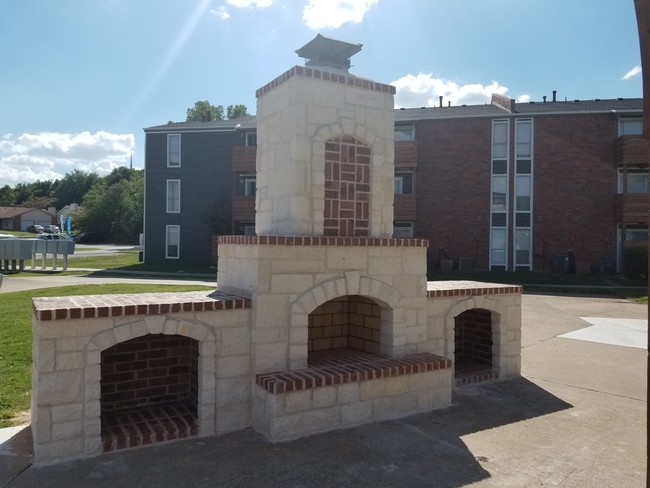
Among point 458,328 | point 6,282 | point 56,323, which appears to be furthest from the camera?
point 6,282

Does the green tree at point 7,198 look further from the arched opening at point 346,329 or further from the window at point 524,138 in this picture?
the arched opening at point 346,329

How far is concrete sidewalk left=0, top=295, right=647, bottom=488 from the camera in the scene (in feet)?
14.5

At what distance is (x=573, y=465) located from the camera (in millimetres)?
4812

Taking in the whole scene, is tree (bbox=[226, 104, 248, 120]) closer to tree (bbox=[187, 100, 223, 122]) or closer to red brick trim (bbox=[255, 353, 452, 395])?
tree (bbox=[187, 100, 223, 122])

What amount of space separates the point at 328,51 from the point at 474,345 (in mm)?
5636

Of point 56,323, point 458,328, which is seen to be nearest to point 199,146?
point 458,328

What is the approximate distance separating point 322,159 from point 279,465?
12.1ft

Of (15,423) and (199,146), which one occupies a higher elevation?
(199,146)

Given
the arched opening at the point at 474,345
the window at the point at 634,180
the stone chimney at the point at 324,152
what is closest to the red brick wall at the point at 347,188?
the stone chimney at the point at 324,152

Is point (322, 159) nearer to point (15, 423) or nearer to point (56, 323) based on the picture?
point (56, 323)

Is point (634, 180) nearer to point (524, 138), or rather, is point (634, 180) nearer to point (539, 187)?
point (539, 187)

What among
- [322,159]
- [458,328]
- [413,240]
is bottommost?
[458,328]

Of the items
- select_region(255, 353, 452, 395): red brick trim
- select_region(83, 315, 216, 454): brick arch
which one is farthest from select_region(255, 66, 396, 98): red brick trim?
select_region(255, 353, 452, 395): red brick trim

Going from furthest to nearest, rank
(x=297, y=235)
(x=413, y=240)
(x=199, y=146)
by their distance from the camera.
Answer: (x=199, y=146) < (x=413, y=240) < (x=297, y=235)
